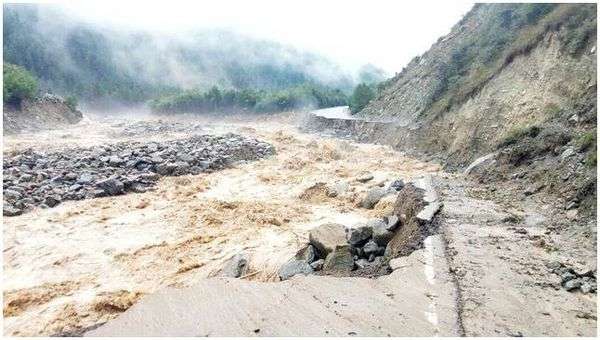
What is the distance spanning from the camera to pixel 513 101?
47.5 ft

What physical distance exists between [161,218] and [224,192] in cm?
277

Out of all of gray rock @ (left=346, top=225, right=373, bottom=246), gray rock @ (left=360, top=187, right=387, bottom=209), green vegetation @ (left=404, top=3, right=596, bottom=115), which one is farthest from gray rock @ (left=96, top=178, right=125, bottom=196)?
green vegetation @ (left=404, top=3, right=596, bottom=115)

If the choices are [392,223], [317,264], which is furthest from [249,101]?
[317,264]

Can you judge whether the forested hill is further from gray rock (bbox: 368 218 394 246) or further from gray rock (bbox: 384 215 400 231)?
gray rock (bbox: 368 218 394 246)

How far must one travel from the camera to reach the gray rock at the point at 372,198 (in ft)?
34.1

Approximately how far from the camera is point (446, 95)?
20438 mm

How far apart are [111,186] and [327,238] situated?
25.5 feet

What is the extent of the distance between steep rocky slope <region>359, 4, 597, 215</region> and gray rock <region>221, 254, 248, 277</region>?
16.8 feet

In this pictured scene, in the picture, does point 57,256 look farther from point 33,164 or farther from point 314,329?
point 33,164

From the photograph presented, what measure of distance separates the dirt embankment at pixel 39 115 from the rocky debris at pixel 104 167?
12.2 meters

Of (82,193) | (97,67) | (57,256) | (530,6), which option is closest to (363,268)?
(57,256)

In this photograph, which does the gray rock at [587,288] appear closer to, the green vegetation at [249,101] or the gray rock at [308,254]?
the gray rock at [308,254]

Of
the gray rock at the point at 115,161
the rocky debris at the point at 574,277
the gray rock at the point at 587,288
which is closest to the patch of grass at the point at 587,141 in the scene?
the rocky debris at the point at 574,277

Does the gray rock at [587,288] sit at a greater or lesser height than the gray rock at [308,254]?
greater
